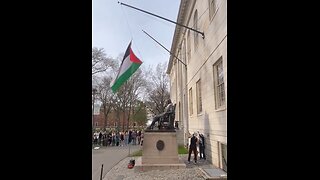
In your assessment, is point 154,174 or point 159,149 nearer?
point 154,174

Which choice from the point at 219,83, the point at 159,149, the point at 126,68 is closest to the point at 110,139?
the point at 159,149

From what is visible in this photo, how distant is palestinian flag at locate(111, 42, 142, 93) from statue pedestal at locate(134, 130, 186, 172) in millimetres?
4358

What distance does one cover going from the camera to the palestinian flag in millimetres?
9078

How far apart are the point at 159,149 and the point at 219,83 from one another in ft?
13.7

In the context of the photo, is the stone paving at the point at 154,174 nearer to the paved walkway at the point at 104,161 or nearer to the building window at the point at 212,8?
the paved walkway at the point at 104,161

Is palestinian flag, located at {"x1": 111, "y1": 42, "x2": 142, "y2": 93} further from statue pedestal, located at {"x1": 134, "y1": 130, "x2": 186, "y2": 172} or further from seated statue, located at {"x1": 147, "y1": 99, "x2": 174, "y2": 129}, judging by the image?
seated statue, located at {"x1": 147, "y1": 99, "x2": 174, "y2": 129}

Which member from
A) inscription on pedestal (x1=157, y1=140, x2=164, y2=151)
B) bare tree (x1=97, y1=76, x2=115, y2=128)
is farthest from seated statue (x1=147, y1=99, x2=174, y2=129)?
bare tree (x1=97, y1=76, x2=115, y2=128)

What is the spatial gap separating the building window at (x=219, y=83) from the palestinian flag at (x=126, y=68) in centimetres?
390

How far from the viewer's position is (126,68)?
9.36 meters

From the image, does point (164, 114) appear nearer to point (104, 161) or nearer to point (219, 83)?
point (219, 83)

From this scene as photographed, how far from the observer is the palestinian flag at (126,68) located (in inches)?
357

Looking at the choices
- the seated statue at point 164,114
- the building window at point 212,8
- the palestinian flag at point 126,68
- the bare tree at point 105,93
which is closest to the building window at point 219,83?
the building window at point 212,8
